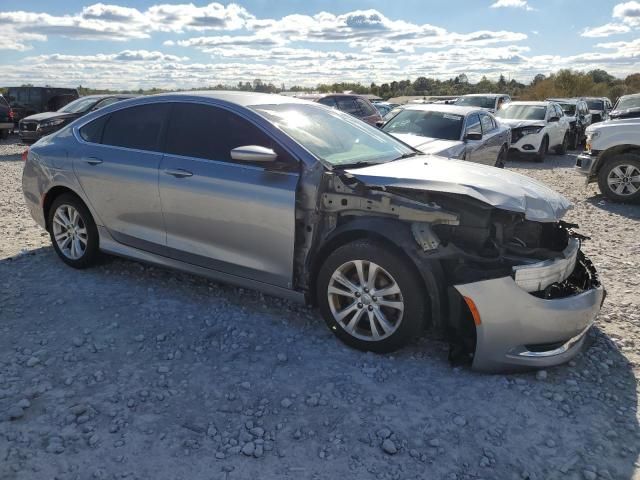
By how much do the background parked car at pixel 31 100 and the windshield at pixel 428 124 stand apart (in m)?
16.7

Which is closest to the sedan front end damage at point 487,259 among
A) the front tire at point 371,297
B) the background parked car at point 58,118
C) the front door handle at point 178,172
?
the front tire at point 371,297

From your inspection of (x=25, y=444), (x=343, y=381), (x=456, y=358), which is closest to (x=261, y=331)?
(x=343, y=381)

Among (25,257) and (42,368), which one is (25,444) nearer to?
(42,368)

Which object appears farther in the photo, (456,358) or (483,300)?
(456,358)

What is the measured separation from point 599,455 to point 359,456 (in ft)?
3.96

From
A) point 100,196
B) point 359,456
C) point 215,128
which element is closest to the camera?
point 359,456

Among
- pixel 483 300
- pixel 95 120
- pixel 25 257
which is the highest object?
pixel 95 120

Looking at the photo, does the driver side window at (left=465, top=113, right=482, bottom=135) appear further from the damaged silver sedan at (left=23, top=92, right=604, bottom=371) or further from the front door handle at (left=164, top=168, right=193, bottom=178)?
the front door handle at (left=164, top=168, right=193, bottom=178)

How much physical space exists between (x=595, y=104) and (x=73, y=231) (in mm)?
27726

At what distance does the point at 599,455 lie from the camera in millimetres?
2709

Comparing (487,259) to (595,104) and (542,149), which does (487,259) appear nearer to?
(542,149)

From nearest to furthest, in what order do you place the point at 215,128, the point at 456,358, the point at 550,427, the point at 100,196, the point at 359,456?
the point at 359,456, the point at 550,427, the point at 456,358, the point at 215,128, the point at 100,196

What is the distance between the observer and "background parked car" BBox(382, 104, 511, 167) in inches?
324

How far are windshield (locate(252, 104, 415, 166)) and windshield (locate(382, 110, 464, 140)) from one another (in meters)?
4.06
